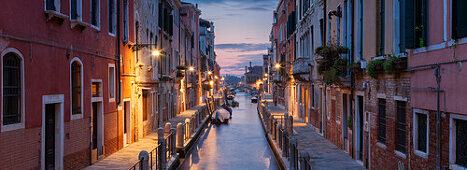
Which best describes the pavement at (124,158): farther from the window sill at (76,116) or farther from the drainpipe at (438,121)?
the drainpipe at (438,121)

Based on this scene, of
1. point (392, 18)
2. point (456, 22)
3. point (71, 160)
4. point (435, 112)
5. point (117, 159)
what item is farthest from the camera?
point (117, 159)

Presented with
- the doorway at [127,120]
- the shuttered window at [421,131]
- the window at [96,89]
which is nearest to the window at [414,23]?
the shuttered window at [421,131]

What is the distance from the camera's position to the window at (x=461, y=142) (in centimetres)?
630

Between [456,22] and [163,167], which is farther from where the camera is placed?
[163,167]

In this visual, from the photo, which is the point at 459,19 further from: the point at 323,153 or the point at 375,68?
the point at 323,153

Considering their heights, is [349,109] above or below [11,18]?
below

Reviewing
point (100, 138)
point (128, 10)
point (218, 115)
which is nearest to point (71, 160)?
point (100, 138)

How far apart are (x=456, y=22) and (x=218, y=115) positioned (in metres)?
25.4

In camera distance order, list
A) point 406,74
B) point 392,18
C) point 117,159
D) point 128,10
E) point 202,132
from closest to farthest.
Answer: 1. point 406,74
2. point 392,18
3. point 117,159
4. point 128,10
5. point 202,132

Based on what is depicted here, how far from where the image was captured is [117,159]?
1265 cm

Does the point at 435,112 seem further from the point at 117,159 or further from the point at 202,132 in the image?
the point at 202,132

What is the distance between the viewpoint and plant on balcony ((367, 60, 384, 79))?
31.2 feet

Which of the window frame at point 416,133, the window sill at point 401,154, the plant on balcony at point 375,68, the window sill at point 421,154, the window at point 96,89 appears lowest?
the window sill at point 401,154

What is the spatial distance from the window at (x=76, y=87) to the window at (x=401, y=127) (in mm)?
8324
